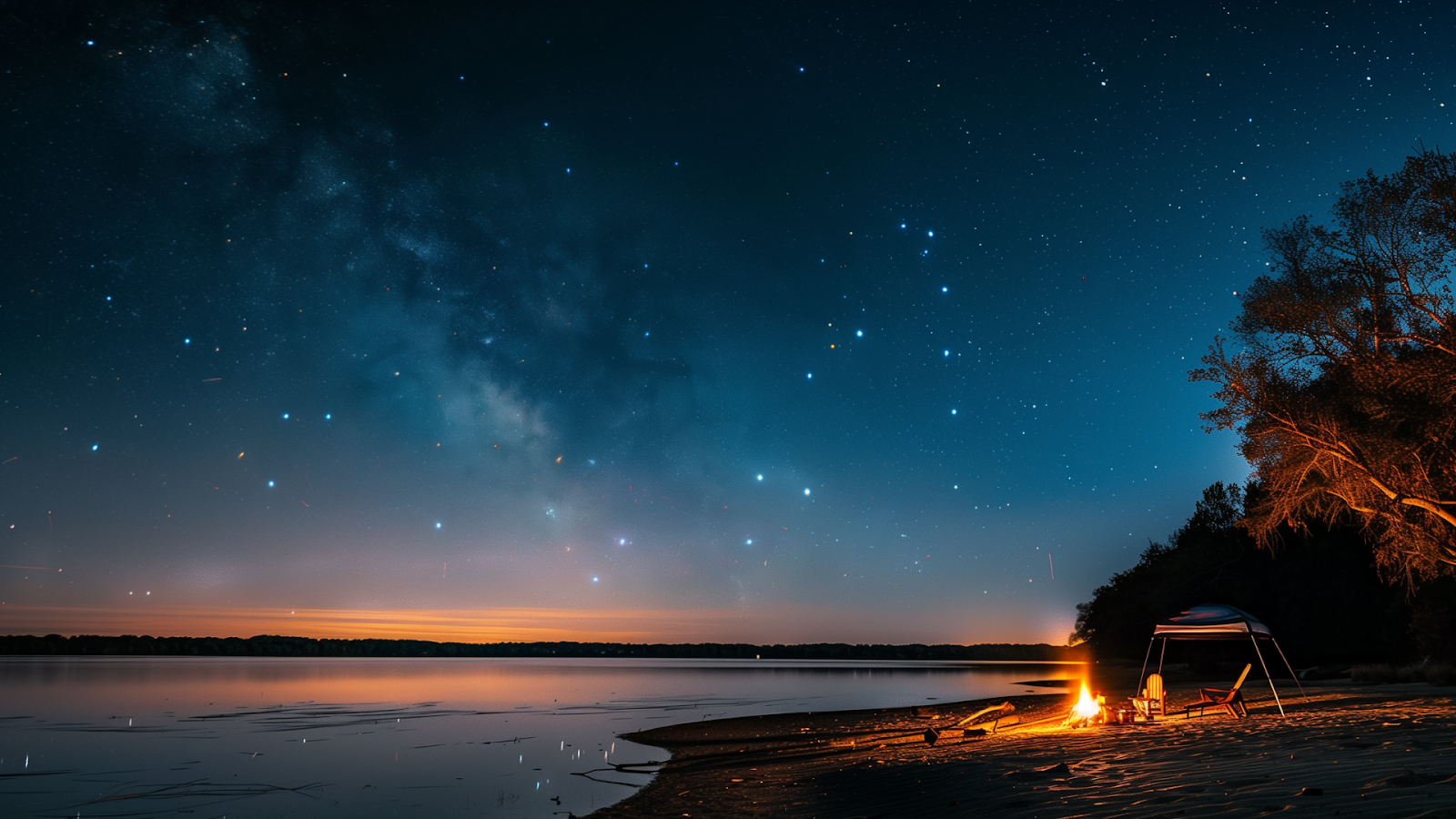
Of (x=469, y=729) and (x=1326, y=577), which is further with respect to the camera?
(x=1326, y=577)

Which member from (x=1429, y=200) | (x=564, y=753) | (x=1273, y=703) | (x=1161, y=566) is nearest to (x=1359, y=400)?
(x=1429, y=200)

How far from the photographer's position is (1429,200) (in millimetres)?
19312

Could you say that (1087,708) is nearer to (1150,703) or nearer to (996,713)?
(1150,703)

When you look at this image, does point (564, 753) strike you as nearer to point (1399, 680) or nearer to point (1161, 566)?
point (1399, 680)

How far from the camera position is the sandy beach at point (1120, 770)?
25.5ft

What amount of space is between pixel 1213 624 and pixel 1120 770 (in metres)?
11.1

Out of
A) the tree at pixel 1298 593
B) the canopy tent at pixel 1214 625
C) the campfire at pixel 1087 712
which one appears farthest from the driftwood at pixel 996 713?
the tree at pixel 1298 593

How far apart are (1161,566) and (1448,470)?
129ft

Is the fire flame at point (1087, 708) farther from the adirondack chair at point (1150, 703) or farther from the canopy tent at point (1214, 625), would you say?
the canopy tent at point (1214, 625)

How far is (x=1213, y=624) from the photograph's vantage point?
19516 millimetres

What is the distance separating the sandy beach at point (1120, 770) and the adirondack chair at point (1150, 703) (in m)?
0.51

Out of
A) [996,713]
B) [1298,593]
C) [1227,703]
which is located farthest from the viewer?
[1298,593]

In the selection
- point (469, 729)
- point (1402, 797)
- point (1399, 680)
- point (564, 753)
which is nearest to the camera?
point (1402, 797)

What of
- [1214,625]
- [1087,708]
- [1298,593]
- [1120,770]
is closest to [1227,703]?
[1214,625]
